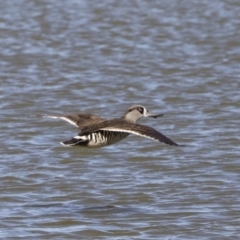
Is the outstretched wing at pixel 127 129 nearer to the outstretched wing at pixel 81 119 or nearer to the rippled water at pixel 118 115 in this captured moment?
the outstretched wing at pixel 81 119

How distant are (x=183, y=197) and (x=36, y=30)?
407 inches

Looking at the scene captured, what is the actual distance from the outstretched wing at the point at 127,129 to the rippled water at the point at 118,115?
709 millimetres

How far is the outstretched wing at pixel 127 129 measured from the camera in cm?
720

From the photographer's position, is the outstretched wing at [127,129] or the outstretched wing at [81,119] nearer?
the outstretched wing at [127,129]

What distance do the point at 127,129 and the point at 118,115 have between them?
422 centimetres

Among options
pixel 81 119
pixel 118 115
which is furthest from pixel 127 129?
pixel 118 115

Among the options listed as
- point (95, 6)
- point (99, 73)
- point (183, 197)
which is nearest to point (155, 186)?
point (183, 197)

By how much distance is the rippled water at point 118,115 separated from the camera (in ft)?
25.9

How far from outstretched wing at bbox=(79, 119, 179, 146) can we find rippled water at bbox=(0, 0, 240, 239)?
71 cm

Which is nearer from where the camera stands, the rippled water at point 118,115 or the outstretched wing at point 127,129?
the outstretched wing at point 127,129

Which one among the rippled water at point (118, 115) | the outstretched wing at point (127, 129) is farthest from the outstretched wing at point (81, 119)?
the rippled water at point (118, 115)

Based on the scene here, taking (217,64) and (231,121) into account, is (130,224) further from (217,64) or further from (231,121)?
(217,64)

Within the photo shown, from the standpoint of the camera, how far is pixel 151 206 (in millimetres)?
8211

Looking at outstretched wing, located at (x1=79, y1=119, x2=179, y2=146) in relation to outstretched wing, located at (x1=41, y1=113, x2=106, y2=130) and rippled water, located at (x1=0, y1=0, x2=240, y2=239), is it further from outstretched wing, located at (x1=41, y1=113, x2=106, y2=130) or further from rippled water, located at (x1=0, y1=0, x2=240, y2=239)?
rippled water, located at (x1=0, y1=0, x2=240, y2=239)
